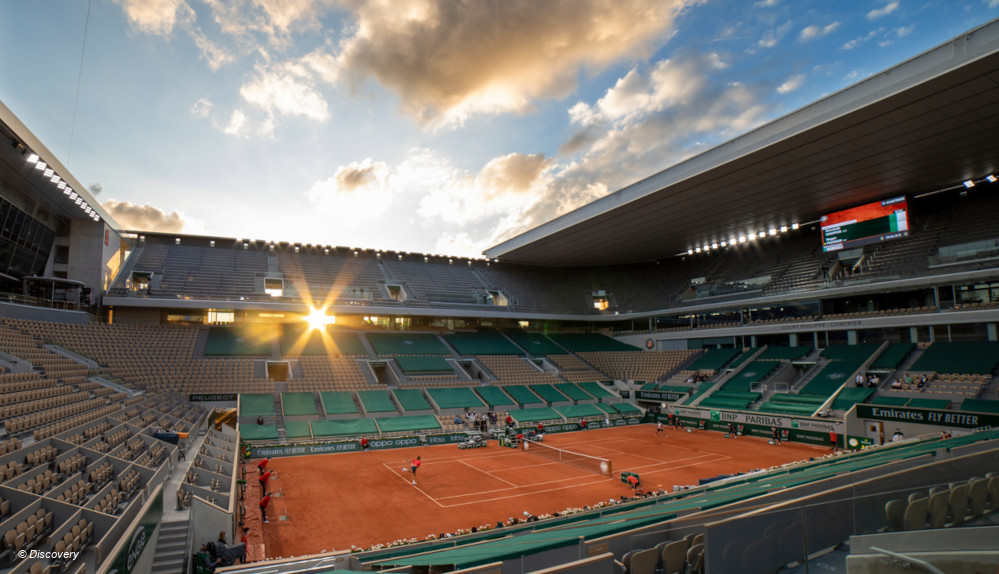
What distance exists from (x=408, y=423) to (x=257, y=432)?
971 centimetres

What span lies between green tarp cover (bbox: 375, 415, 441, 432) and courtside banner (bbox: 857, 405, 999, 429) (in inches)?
1085

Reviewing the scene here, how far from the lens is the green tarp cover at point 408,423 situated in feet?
113

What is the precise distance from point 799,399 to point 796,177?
1553cm

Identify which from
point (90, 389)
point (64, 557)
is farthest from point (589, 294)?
point (64, 557)

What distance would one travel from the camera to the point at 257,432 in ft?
99.6

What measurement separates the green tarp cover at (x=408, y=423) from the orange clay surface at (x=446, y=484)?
6.70 ft

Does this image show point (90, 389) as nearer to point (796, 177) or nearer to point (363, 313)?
point (363, 313)

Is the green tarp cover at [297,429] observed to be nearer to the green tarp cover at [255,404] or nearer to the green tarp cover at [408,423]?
the green tarp cover at [255,404]

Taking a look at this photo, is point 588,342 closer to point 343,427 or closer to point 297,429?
point 343,427

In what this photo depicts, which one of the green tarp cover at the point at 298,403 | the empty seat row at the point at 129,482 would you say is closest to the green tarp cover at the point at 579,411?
the green tarp cover at the point at 298,403

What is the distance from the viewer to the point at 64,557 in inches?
326

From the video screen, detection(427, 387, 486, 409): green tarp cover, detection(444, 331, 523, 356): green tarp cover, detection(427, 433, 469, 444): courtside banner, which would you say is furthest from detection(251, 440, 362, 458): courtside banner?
the video screen

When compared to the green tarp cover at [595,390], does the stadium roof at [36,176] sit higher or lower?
higher

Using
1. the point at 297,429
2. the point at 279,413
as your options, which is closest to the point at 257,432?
the point at 297,429
